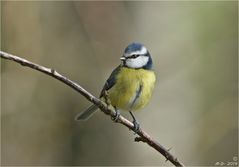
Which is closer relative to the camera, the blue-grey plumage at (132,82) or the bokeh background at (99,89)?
the blue-grey plumage at (132,82)

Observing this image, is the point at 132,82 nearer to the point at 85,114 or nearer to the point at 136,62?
the point at 136,62

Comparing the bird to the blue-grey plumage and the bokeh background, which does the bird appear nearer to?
the blue-grey plumage

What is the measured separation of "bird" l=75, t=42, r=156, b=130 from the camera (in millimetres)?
3750

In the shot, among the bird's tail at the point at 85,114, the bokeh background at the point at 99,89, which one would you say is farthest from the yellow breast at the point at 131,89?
the bokeh background at the point at 99,89

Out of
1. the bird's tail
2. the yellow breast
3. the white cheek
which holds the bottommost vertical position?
the bird's tail

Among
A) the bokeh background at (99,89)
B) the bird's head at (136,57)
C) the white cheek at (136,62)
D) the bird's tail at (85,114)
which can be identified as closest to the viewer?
the bird's head at (136,57)

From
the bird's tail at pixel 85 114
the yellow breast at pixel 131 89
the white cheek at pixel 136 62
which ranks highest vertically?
the white cheek at pixel 136 62

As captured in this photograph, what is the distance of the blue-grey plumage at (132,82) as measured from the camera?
12.3 feet

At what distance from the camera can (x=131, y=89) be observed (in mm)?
3789

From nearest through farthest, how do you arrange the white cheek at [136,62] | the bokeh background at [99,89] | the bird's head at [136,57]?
the bird's head at [136,57]
the white cheek at [136,62]
the bokeh background at [99,89]

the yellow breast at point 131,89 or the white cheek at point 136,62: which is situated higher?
the white cheek at point 136,62

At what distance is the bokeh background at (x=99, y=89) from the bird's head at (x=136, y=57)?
7.29 ft

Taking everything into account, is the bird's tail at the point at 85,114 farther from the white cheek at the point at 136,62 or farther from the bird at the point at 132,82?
the white cheek at the point at 136,62

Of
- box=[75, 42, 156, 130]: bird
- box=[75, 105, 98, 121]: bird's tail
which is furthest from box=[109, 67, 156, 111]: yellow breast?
box=[75, 105, 98, 121]: bird's tail
